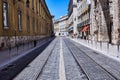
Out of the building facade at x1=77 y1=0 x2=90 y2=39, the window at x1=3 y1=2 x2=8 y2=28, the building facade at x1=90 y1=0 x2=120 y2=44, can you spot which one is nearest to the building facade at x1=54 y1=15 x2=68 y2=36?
the building facade at x1=77 y1=0 x2=90 y2=39

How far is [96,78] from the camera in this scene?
29.6ft

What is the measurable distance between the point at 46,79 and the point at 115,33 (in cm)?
2004

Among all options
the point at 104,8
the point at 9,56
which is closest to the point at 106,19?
the point at 104,8

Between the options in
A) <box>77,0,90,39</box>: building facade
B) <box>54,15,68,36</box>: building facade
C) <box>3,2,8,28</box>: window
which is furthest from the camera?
<box>54,15,68,36</box>: building facade

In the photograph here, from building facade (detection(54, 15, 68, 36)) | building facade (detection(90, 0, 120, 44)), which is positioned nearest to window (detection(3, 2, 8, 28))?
building facade (detection(90, 0, 120, 44))

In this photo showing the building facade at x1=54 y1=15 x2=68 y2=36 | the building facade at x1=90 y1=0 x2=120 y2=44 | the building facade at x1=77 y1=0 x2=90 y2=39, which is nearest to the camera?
the building facade at x1=90 y1=0 x2=120 y2=44

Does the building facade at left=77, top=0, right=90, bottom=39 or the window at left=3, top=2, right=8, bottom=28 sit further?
the building facade at left=77, top=0, right=90, bottom=39

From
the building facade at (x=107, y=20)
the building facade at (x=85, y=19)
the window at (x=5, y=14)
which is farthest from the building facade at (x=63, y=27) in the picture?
the window at (x=5, y=14)

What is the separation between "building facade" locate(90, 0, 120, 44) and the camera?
27359 millimetres

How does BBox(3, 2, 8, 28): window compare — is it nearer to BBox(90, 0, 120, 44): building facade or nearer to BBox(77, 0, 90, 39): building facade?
BBox(90, 0, 120, 44): building facade

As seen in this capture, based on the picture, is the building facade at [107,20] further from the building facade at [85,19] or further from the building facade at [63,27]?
the building facade at [63,27]

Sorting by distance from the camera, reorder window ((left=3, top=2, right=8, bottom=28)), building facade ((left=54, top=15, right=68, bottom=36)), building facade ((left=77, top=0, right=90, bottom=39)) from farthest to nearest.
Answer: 1. building facade ((left=54, top=15, right=68, bottom=36))
2. building facade ((left=77, top=0, right=90, bottom=39))
3. window ((left=3, top=2, right=8, bottom=28))

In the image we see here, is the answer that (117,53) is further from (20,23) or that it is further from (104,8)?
(104,8)

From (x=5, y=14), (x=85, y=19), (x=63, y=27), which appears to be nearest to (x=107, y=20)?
(x=5, y=14)
